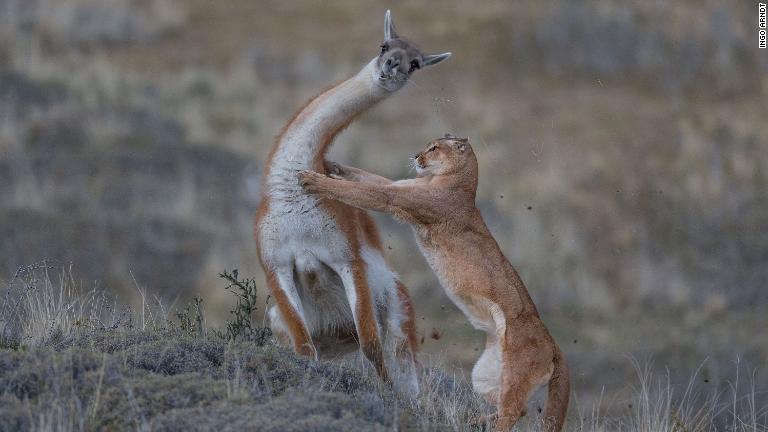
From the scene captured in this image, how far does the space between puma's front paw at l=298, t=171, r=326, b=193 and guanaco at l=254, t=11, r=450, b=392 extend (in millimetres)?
106

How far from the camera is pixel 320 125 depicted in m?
10.5

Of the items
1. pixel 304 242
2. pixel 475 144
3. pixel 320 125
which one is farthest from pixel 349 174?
pixel 475 144

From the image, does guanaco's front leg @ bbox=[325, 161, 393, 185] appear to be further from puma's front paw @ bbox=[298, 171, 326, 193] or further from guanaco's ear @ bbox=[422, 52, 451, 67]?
guanaco's ear @ bbox=[422, 52, 451, 67]

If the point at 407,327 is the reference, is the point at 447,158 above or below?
above

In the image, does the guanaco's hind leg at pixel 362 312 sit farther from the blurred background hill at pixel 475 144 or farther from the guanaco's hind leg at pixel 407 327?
the blurred background hill at pixel 475 144

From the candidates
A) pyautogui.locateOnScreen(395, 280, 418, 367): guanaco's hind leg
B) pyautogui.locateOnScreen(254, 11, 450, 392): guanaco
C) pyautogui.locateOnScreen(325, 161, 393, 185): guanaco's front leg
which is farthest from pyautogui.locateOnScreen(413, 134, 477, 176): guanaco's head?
pyautogui.locateOnScreen(395, 280, 418, 367): guanaco's hind leg

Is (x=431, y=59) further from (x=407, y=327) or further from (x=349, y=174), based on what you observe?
(x=407, y=327)

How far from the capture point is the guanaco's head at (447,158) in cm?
1045

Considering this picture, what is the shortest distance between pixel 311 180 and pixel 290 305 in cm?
97

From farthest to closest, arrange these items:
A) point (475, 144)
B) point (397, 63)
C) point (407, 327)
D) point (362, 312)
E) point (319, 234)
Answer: point (475, 144), point (407, 327), point (397, 63), point (362, 312), point (319, 234)

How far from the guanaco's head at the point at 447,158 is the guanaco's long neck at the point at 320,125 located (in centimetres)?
55

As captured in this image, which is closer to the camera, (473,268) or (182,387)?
(182,387)

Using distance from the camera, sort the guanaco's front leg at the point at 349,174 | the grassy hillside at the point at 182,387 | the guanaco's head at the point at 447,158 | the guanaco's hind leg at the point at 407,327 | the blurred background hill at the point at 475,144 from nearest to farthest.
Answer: the grassy hillside at the point at 182,387, the guanaco's head at the point at 447,158, the guanaco's front leg at the point at 349,174, the guanaco's hind leg at the point at 407,327, the blurred background hill at the point at 475,144

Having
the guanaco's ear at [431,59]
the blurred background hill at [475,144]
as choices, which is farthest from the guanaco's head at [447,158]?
the blurred background hill at [475,144]
